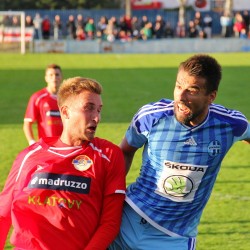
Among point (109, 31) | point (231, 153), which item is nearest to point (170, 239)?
point (231, 153)

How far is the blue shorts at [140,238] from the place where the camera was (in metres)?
4.66

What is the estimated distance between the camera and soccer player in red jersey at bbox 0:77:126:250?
13.4 feet

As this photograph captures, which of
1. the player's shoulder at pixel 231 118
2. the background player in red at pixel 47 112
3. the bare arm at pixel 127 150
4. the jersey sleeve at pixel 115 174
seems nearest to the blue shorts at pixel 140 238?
the bare arm at pixel 127 150

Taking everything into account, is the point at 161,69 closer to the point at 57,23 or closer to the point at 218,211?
the point at 57,23

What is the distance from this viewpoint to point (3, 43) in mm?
43688

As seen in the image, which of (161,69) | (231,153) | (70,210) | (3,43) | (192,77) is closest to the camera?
(70,210)

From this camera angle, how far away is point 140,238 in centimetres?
467

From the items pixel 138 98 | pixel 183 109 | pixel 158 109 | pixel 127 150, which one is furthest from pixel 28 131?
pixel 138 98

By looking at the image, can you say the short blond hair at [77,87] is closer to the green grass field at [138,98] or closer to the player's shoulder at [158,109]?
the player's shoulder at [158,109]

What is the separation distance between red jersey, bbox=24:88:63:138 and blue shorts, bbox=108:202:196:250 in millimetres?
5354

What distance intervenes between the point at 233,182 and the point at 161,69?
22.1 meters

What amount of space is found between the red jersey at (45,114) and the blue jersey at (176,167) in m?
5.29

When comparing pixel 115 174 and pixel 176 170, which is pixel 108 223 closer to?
pixel 115 174

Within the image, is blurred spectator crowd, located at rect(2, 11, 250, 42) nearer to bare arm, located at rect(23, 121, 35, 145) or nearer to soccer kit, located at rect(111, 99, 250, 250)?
bare arm, located at rect(23, 121, 35, 145)
